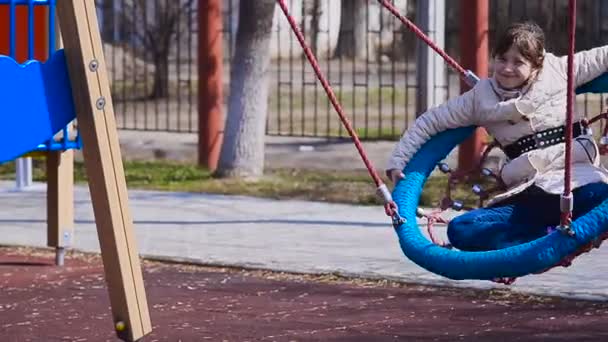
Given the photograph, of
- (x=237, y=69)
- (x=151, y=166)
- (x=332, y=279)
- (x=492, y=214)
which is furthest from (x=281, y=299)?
(x=151, y=166)

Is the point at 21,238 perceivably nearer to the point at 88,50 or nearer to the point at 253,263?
the point at 253,263

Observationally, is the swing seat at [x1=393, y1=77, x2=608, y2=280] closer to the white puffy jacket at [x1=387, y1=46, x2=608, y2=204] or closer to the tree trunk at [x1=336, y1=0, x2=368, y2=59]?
the white puffy jacket at [x1=387, y1=46, x2=608, y2=204]

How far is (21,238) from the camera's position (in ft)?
31.7

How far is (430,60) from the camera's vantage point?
39.0 feet

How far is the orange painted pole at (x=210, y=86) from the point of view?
1294 centimetres

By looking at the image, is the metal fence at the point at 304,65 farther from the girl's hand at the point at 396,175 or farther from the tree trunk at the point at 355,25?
the girl's hand at the point at 396,175

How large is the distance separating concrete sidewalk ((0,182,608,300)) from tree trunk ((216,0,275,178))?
0.80 m

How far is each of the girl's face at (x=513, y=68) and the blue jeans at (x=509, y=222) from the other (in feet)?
1.52

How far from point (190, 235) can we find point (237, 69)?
2.87 metres

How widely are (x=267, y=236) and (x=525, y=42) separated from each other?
3926 millimetres

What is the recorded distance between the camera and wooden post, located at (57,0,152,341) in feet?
18.0

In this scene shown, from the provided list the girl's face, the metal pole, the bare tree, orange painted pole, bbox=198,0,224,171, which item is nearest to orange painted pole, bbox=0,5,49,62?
the girl's face

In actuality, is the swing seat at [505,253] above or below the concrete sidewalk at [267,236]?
above

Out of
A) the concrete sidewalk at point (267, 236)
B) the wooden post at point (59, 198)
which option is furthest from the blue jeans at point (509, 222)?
the wooden post at point (59, 198)
